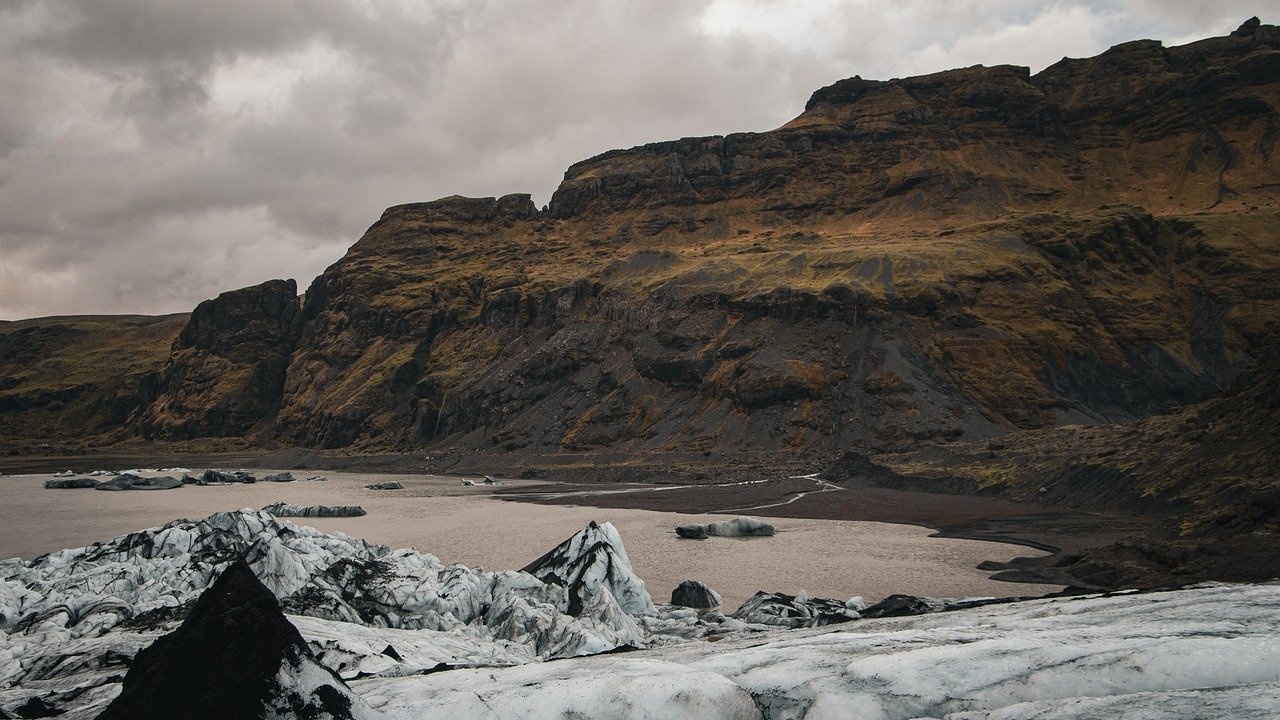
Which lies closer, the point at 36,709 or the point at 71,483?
the point at 36,709

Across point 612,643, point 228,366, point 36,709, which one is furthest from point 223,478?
point 228,366

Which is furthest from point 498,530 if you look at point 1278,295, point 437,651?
point 1278,295

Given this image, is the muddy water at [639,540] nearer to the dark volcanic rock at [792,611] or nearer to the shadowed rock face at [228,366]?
the dark volcanic rock at [792,611]

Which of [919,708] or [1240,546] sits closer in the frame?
[919,708]

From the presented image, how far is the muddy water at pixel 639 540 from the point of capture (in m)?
27.0

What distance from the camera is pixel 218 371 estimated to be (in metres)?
182

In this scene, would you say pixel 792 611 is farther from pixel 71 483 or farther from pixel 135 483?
pixel 71 483

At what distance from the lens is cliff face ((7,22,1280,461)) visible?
9556cm

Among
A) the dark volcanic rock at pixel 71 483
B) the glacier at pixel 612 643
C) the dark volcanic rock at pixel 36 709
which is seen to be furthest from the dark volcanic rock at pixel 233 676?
the dark volcanic rock at pixel 71 483

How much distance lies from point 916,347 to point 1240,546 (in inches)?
2972

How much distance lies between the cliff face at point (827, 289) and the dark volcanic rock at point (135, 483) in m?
40.3

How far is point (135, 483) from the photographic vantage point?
250 feet

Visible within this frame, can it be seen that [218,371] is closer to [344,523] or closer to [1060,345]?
[344,523]

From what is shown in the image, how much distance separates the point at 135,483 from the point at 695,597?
74020mm
